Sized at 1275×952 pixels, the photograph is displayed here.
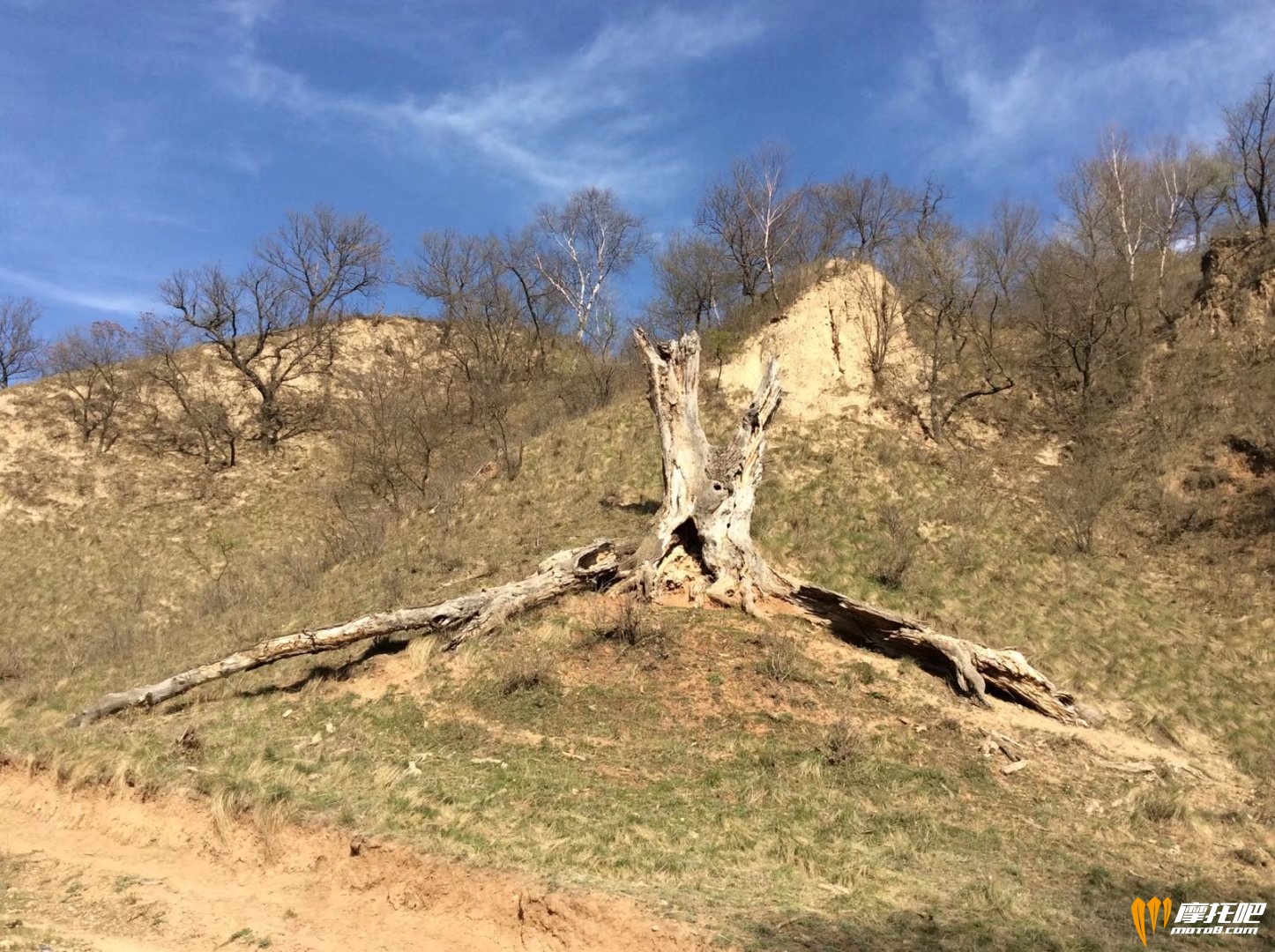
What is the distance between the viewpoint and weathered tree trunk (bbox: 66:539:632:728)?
12000 mm

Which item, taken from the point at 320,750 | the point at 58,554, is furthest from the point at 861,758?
the point at 58,554

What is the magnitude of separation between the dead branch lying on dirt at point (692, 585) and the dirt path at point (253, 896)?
4002mm

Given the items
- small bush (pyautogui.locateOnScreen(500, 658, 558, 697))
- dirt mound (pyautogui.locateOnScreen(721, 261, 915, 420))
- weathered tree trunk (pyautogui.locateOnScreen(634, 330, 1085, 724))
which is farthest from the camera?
dirt mound (pyautogui.locateOnScreen(721, 261, 915, 420))

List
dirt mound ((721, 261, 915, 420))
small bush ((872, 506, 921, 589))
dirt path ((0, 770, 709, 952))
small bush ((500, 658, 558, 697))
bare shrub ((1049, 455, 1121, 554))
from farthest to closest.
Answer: dirt mound ((721, 261, 915, 420)), bare shrub ((1049, 455, 1121, 554)), small bush ((872, 506, 921, 589)), small bush ((500, 658, 558, 697)), dirt path ((0, 770, 709, 952))

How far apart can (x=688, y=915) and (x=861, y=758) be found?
4805 millimetres

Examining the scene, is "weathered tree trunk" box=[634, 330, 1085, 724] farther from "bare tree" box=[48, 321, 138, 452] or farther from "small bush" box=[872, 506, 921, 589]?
"bare tree" box=[48, 321, 138, 452]

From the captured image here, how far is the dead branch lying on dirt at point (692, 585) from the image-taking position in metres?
12.5

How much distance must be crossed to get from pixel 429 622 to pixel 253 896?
6.15 meters

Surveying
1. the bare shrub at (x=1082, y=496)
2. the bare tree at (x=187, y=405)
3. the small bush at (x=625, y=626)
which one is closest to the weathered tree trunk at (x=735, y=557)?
the small bush at (x=625, y=626)

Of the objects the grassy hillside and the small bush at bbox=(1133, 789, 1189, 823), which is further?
the small bush at bbox=(1133, 789, 1189, 823)

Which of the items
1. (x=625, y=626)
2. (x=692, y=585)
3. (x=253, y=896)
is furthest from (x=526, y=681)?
(x=253, y=896)

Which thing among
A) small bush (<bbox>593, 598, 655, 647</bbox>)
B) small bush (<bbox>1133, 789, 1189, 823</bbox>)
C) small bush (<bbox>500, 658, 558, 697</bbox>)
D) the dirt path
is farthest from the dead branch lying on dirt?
the dirt path

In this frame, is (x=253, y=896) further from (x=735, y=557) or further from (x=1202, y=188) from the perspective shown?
(x=1202, y=188)

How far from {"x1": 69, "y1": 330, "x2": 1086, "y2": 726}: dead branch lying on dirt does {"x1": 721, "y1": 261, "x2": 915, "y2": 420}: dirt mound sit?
34.1 ft
